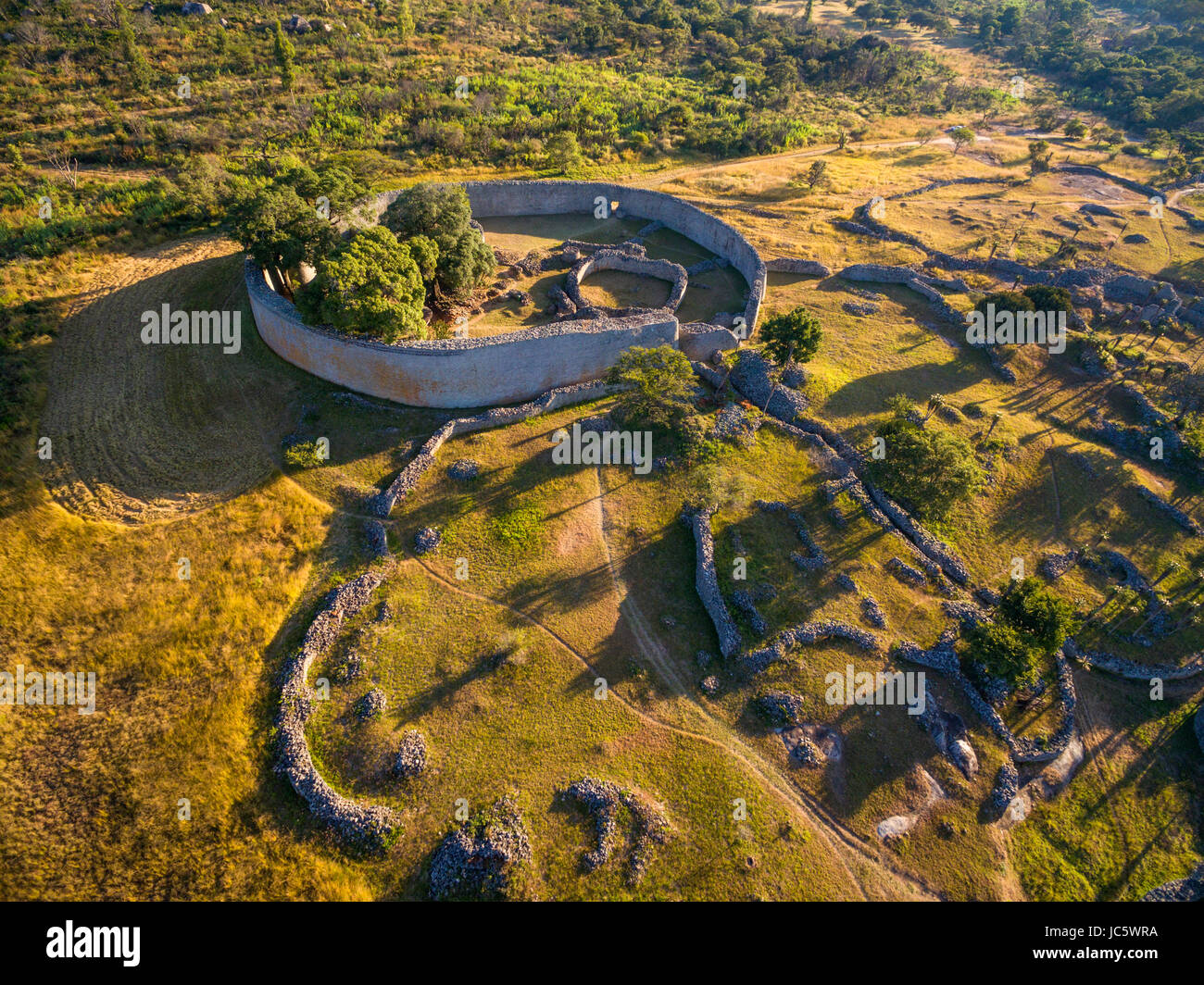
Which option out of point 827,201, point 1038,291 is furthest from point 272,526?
point 827,201

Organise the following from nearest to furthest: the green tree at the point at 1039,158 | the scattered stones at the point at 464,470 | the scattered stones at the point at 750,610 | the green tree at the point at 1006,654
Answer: the green tree at the point at 1006,654
the scattered stones at the point at 750,610
the scattered stones at the point at 464,470
the green tree at the point at 1039,158

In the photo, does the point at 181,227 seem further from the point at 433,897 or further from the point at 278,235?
the point at 433,897

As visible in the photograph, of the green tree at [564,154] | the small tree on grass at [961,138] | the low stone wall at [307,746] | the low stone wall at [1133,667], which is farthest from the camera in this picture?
the small tree on grass at [961,138]

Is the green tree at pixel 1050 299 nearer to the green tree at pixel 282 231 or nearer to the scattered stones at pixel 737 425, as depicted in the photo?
the scattered stones at pixel 737 425

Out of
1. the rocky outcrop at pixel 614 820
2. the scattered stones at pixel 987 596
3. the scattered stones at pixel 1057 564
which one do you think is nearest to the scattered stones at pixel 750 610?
the rocky outcrop at pixel 614 820

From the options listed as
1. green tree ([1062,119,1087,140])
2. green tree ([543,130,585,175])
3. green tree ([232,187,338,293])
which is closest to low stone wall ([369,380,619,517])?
green tree ([232,187,338,293])

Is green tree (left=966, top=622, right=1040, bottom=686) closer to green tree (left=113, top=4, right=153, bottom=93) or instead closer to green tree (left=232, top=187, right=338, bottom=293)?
green tree (left=232, top=187, right=338, bottom=293)

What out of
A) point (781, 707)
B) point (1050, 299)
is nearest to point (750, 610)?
point (781, 707)

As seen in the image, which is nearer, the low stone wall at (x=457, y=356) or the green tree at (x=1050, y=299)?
the low stone wall at (x=457, y=356)
